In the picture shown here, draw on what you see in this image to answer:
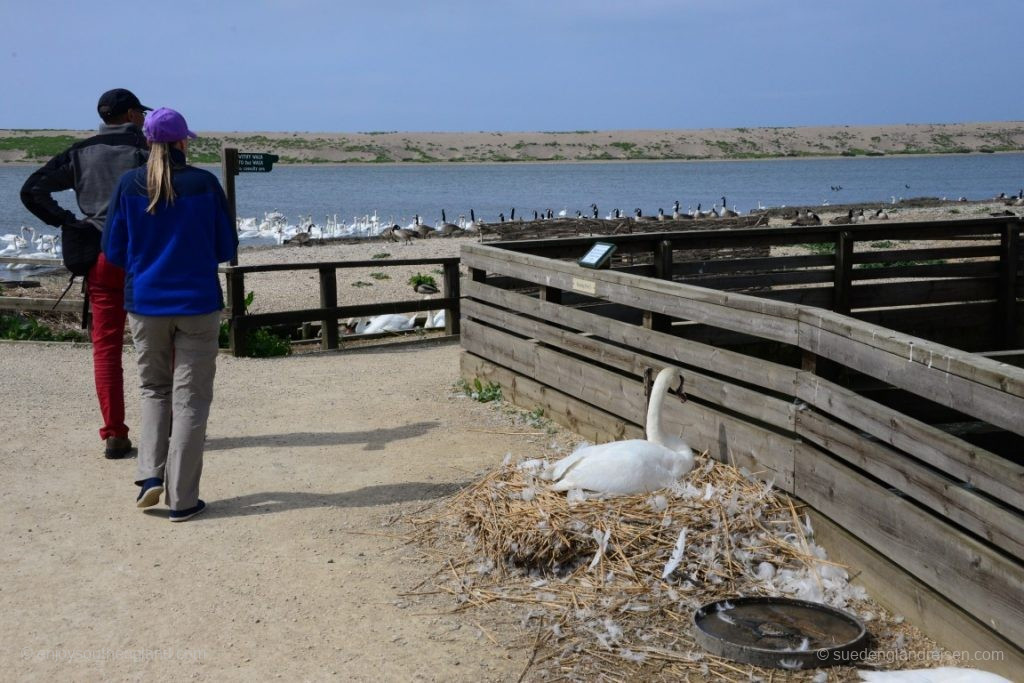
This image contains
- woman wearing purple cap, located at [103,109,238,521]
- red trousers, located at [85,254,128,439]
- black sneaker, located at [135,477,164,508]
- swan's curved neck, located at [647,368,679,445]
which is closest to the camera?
swan's curved neck, located at [647,368,679,445]

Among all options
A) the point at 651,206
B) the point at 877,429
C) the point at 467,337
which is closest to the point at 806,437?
the point at 877,429

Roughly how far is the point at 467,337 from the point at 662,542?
4540 millimetres

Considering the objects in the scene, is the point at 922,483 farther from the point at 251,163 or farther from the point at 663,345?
the point at 251,163

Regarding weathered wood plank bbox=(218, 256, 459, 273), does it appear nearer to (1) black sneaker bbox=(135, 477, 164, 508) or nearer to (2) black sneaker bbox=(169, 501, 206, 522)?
(1) black sneaker bbox=(135, 477, 164, 508)

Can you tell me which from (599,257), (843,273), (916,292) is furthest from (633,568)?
(916,292)

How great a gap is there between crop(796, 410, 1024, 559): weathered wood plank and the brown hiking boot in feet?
14.4

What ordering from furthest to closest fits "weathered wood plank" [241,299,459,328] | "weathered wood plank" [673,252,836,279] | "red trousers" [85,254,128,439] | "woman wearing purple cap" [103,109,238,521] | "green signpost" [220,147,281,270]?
1. "green signpost" [220,147,281,270]
2. "weathered wood plank" [241,299,459,328]
3. "weathered wood plank" [673,252,836,279]
4. "red trousers" [85,254,128,439]
5. "woman wearing purple cap" [103,109,238,521]

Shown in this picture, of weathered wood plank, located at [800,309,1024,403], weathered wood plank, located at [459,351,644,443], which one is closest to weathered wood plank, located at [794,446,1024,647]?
weathered wood plank, located at [800,309,1024,403]

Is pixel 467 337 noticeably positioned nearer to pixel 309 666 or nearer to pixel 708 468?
pixel 708 468

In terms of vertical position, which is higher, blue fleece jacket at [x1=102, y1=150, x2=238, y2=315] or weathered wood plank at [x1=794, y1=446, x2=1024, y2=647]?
blue fleece jacket at [x1=102, y1=150, x2=238, y2=315]

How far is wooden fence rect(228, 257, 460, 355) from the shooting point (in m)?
11.0

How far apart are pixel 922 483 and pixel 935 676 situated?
0.72 meters

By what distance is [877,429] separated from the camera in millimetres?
4434

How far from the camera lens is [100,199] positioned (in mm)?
6734
